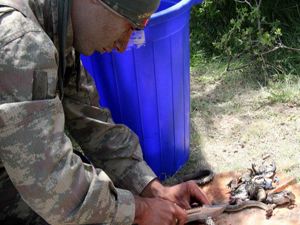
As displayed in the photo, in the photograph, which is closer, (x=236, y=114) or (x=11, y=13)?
(x=11, y=13)

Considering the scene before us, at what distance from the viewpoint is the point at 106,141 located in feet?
8.12

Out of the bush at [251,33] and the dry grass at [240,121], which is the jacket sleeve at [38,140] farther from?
the bush at [251,33]

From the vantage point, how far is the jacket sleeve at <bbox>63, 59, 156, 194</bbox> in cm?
242

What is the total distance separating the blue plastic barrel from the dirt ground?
1.25 ft

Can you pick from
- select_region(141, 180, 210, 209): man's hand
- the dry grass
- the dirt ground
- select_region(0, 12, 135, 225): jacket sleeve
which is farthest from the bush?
select_region(0, 12, 135, 225): jacket sleeve

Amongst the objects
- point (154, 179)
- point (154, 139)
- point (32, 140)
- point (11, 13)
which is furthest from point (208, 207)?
point (11, 13)

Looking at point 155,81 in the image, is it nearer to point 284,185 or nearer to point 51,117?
point 284,185

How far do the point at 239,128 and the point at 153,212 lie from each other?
5.34 feet

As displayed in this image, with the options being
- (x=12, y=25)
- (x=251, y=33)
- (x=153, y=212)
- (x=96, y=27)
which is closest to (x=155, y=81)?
(x=153, y=212)

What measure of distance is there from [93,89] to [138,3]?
73 cm

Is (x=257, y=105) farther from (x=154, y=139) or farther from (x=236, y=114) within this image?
(x=154, y=139)

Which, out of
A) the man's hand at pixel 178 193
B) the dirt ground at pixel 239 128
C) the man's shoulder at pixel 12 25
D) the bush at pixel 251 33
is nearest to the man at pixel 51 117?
the man's shoulder at pixel 12 25

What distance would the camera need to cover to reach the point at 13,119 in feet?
5.40

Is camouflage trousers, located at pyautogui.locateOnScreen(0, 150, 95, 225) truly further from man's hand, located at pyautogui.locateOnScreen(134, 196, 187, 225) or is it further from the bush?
the bush
